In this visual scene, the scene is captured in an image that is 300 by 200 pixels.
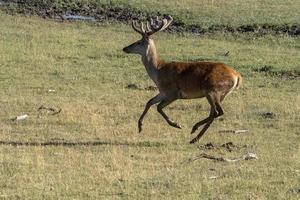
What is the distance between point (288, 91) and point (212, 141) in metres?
6.34

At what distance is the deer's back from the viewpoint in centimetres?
1450

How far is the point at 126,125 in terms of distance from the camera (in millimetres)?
16031

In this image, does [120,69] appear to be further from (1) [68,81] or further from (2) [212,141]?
(2) [212,141]

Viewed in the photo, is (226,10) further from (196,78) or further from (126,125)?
(196,78)

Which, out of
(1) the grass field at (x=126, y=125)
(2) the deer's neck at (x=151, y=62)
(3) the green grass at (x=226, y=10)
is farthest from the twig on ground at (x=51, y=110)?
(3) the green grass at (x=226, y=10)

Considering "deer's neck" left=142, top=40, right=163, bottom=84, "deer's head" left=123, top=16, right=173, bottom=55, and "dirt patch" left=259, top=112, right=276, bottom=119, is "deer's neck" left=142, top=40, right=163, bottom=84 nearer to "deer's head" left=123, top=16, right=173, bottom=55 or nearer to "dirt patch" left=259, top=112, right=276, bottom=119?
"deer's head" left=123, top=16, right=173, bottom=55

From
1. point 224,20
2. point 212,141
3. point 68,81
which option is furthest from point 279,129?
point 224,20

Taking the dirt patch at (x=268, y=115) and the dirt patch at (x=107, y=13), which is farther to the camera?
the dirt patch at (x=107, y=13)

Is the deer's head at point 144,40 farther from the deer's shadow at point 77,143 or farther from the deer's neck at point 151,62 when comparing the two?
the deer's shadow at point 77,143

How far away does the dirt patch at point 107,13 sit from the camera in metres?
31.8

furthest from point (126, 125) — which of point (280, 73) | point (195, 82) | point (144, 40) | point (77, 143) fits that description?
point (280, 73)

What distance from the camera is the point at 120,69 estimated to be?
2352 cm

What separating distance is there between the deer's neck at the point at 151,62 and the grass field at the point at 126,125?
0.99 meters

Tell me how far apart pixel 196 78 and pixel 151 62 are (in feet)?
4.86
